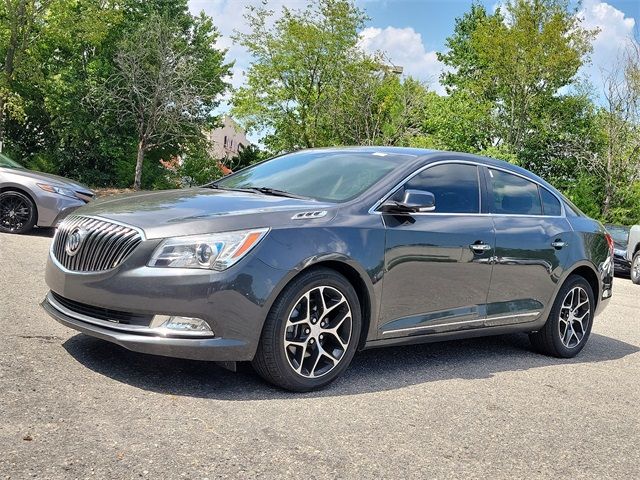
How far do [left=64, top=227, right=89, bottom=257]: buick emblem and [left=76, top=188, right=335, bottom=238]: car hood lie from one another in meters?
0.15

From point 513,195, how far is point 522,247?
0.49m

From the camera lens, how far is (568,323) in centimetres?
629

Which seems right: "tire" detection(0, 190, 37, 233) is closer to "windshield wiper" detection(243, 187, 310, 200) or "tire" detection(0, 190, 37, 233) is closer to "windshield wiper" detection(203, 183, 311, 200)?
"windshield wiper" detection(203, 183, 311, 200)

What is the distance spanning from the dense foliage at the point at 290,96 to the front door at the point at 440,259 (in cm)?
2455

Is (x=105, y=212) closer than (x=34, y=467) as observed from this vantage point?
No

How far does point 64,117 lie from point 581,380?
3001 cm

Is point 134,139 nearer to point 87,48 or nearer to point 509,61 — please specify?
point 87,48

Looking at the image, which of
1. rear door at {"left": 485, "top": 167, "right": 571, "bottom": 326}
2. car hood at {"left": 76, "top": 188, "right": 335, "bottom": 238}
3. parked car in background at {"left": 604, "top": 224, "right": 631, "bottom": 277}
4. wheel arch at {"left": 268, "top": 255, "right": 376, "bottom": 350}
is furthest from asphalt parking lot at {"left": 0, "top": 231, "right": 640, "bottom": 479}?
parked car in background at {"left": 604, "top": 224, "right": 631, "bottom": 277}

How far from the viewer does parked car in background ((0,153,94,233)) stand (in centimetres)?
1081

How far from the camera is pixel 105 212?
428 centimetres

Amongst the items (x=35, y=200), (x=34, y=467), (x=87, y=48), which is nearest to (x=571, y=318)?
(x=34, y=467)

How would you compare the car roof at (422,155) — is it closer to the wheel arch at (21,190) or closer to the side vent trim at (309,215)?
the side vent trim at (309,215)

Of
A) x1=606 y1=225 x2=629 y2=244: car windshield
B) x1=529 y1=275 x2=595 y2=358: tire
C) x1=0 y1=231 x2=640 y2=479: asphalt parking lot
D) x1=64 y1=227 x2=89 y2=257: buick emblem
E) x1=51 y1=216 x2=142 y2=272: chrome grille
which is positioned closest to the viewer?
x1=0 y1=231 x2=640 y2=479: asphalt parking lot

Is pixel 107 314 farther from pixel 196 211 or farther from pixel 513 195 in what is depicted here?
pixel 513 195
